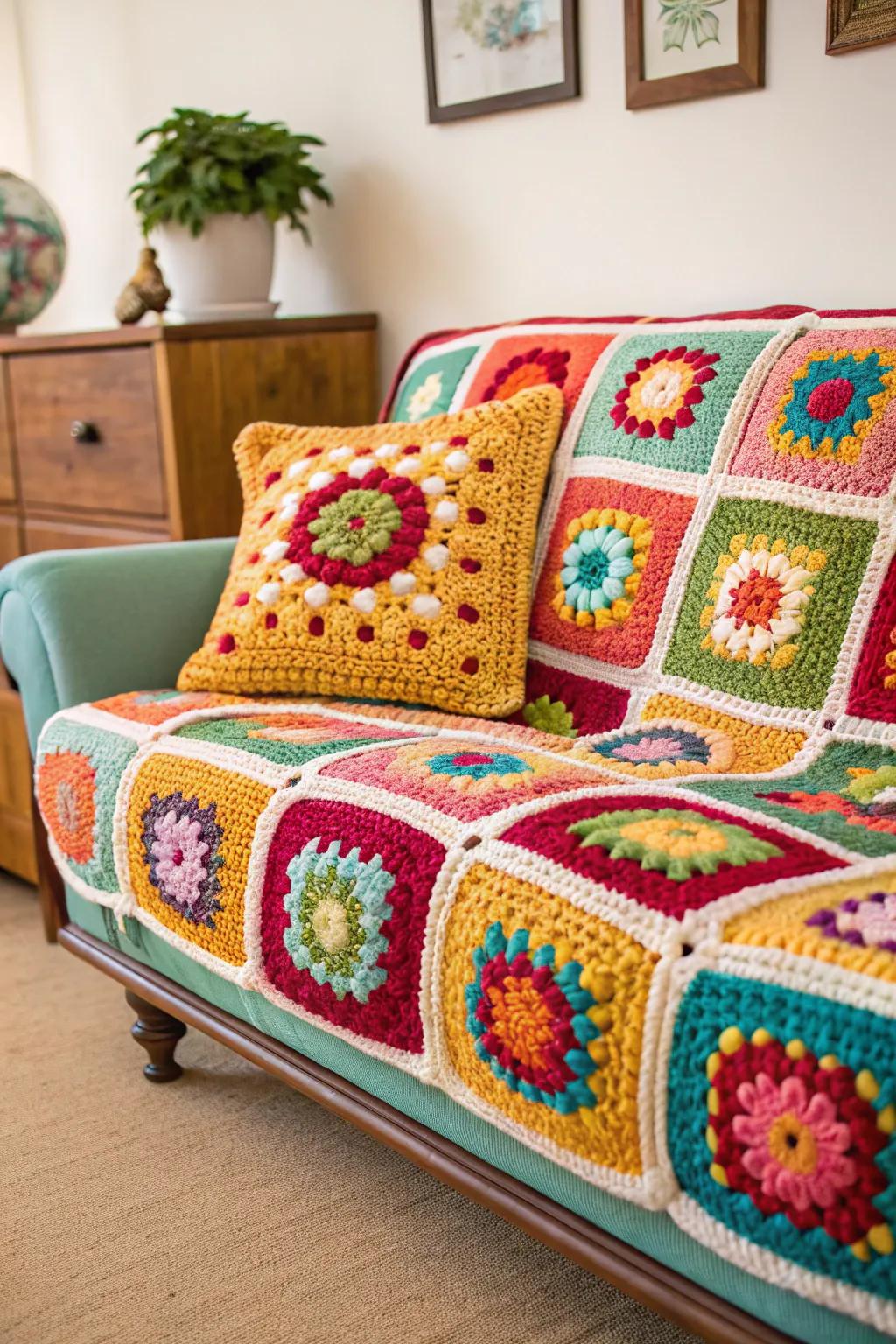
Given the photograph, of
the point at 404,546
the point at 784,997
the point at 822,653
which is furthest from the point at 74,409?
the point at 784,997

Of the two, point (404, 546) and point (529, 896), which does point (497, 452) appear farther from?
point (529, 896)

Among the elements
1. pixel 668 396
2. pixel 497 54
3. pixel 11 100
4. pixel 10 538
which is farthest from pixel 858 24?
pixel 11 100

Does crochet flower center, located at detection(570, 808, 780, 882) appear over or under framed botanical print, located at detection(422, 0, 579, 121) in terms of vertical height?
under

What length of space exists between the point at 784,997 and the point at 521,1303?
0.57 meters

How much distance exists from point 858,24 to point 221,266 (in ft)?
3.64

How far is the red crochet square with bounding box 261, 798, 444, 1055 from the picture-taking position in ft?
3.75

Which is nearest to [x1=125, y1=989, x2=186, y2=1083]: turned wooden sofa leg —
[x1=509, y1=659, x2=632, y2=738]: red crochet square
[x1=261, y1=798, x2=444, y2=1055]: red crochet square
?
[x1=261, y1=798, x2=444, y2=1055]: red crochet square

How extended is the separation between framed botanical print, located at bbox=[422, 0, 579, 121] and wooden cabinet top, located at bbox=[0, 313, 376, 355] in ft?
1.22

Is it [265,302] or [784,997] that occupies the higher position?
[265,302]

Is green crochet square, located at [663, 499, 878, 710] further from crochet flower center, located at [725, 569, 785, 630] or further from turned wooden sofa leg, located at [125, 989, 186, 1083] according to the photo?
turned wooden sofa leg, located at [125, 989, 186, 1083]

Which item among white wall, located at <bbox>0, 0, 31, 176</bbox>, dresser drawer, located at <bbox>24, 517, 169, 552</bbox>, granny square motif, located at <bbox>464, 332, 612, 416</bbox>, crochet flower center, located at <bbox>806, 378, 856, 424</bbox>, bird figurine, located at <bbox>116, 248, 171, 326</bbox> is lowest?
dresser drawer, located at <bbox>24, 517, 169, 552</bbox>

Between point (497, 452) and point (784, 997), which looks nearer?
point (784, 997)

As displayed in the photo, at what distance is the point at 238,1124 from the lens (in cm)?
161

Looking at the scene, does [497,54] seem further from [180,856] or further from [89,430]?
[180,856]
